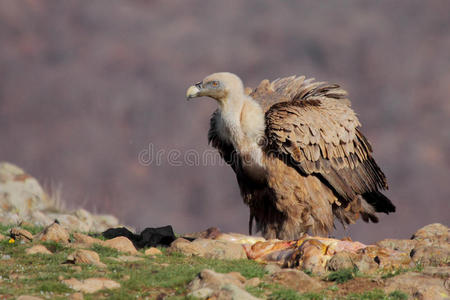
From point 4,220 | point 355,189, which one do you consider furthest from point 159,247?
point 4,220

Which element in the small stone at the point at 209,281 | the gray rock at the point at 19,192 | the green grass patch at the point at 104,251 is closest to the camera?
the small stone at the point at 209,281

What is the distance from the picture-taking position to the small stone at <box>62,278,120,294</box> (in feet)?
22.5

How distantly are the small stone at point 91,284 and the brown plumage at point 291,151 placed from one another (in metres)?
4.01

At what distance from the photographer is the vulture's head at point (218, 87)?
1024cm

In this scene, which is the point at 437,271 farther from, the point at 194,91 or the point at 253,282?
the point at 194,91

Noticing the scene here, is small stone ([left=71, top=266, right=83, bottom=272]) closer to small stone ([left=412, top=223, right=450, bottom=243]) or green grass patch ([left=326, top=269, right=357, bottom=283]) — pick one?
green grass patch ([left=326, top=269, right=357, bottom=283])

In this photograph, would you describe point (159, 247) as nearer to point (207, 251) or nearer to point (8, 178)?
point (207, 251)

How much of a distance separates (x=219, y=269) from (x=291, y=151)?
10.2 ft

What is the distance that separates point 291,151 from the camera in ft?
34.4

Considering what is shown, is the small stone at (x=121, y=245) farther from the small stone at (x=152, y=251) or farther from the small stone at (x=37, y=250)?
the small stone at (x=37, y=250)

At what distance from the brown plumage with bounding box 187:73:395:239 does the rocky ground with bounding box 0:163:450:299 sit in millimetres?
867

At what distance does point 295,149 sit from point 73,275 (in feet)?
15.4

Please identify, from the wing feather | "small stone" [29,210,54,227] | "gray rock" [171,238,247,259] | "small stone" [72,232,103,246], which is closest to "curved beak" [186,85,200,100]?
the wing feather

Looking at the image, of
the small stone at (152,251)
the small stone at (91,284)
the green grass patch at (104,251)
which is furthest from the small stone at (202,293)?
the small stone at (152,251)
